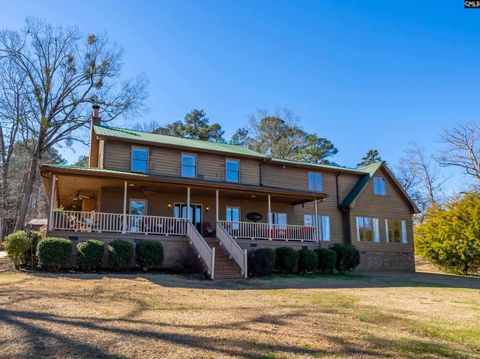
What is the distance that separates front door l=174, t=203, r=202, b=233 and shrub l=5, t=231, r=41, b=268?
296 inches

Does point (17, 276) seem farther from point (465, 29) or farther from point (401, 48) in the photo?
point (465, 29)

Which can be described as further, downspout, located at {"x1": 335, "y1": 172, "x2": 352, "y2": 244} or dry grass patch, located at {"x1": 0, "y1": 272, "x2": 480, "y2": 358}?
downspout, located at {"x1": 335, "y1": 172, "x2": 352, "y2": 244}

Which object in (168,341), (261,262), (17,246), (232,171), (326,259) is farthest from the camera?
(232,171)

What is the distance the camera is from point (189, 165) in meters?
21.6

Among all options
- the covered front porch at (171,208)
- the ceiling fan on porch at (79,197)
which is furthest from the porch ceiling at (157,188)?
the ceiling fan on porch at (79,197)

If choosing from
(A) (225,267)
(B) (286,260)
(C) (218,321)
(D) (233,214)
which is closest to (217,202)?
(D) (233,214)

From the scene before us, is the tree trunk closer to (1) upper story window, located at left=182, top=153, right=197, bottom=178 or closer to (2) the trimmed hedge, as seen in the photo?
(1) upper story window, located at left=182, top=153, right=197, bottom=178

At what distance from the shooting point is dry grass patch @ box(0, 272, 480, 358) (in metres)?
5.69

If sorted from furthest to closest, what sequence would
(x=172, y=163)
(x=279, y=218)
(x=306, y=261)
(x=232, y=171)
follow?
(x=279, y=218) → (x=232, y=171) → (x=172, y=163) → (x=306, y=261)

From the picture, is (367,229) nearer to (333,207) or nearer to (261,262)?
(333,207)

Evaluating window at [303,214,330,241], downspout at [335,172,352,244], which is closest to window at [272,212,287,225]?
window at [303,214,330,241]

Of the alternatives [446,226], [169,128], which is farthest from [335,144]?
[446,226]

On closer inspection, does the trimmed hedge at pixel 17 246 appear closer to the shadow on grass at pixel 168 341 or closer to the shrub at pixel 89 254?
the shrub at pixel 89 254

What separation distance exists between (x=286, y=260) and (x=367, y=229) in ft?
32.5
